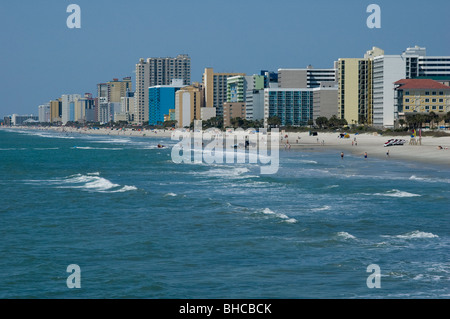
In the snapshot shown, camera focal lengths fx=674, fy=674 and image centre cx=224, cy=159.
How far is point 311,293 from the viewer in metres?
24.3

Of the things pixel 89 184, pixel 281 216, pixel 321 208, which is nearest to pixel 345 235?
pixel 281 216

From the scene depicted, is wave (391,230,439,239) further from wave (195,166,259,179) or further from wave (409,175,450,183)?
wave (195,166,259,179)

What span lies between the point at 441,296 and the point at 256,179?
44.9 m

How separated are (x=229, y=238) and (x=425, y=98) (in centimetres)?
16438

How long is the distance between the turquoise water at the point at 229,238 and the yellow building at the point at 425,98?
128 metres

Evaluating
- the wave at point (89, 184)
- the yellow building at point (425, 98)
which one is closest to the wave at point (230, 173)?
the wave at point (89, 184)

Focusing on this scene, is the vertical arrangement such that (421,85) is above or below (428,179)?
above

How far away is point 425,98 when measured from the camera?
18762cm

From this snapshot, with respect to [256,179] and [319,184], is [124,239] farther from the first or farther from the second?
[256,179]

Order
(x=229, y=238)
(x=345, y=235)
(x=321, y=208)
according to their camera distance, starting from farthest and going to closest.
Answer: (x=321, y=208)
(x=229, y=238)
(x=345, y=235)

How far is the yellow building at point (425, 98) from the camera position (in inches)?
7367

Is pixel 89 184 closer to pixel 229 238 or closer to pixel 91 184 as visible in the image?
pixel 91 184

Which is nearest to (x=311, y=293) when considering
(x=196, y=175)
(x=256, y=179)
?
(x=256, y=179)

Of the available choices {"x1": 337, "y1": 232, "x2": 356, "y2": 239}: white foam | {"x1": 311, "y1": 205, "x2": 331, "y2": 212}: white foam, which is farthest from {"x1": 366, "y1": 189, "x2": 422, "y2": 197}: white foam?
{"x1": 337, "y1": 232, "x2": 356, "y2": 239}: white foam
